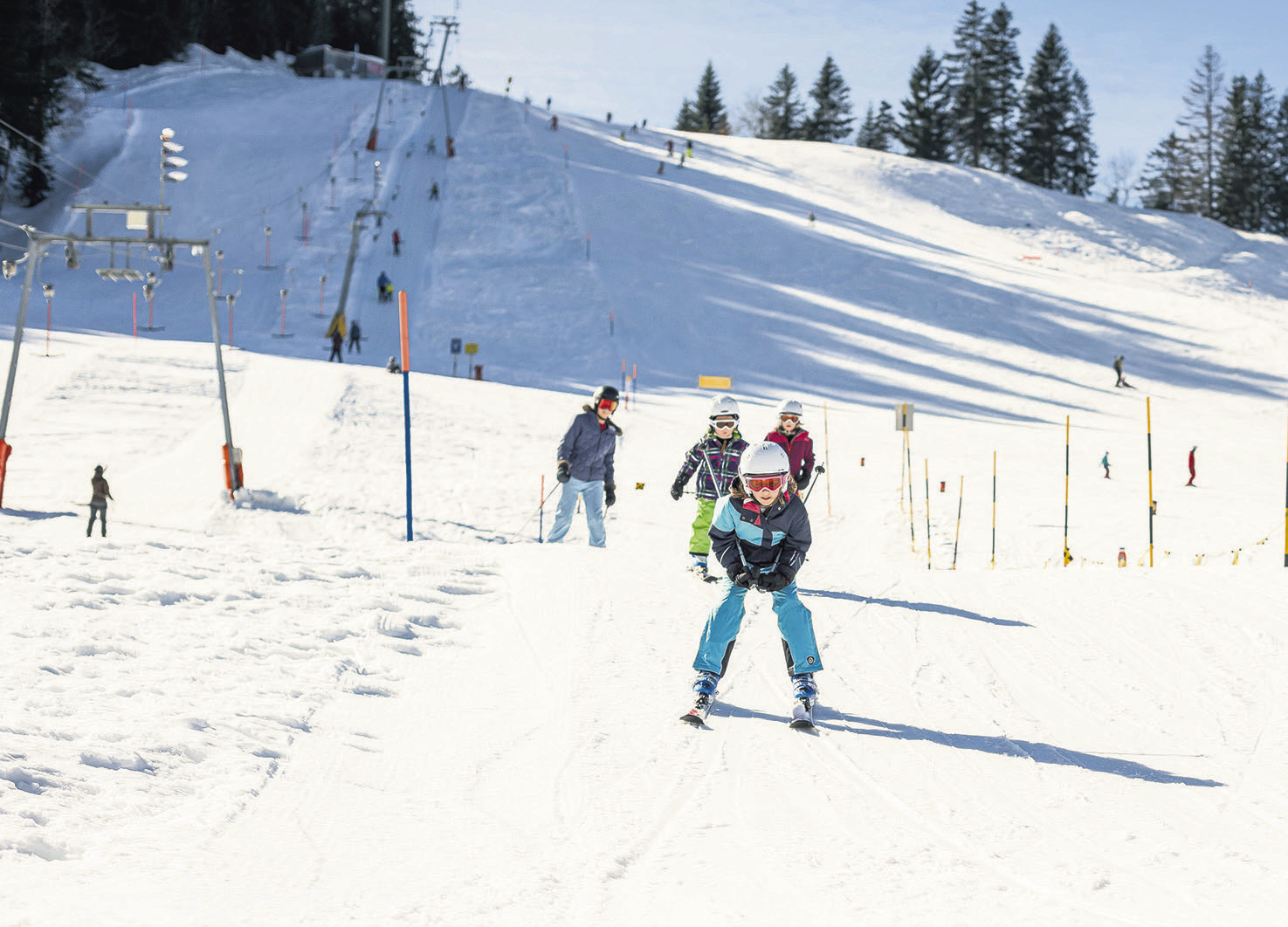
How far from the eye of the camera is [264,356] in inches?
1146

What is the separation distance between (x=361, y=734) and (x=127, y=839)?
169 centimetres

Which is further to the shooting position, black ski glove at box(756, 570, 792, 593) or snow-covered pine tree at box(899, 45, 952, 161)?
snow-covered pine tree at box(899, 45, 952, 161)

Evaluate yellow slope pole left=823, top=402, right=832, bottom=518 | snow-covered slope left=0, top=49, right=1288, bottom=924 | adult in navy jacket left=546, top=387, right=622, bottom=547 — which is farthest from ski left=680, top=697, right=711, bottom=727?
yellow slope pole left=823, top=402, right=832, bottom=518

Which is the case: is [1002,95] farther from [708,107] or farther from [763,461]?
[763,461]

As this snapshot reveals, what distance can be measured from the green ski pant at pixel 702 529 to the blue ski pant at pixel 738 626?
4058mm

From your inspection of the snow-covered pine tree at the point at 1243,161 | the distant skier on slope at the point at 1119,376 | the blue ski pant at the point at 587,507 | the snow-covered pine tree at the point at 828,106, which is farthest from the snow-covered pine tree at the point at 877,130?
the blue ski pant at the point at 587,507

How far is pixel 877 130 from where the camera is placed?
93.0m

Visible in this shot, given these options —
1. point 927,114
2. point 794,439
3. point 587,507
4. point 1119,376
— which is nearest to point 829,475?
point 587,507

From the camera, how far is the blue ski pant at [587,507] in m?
12.6

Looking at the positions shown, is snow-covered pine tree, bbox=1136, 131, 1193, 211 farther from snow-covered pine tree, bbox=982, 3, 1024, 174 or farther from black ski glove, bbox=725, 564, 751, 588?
black ski glove, bbox=725, 564, 751, 588

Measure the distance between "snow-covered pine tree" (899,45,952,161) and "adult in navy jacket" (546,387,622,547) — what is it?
78.8 metres

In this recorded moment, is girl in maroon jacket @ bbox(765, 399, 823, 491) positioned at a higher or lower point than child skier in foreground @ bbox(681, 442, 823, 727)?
higher

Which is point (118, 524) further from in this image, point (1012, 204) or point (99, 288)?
point (1012, 204)

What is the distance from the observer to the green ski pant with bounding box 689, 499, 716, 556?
10477mm
